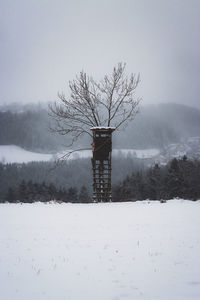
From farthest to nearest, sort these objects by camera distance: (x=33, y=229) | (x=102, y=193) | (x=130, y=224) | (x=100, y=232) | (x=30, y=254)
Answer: (x=102, y=193) < (x=130, y=224) < (x=33, y=229) < (x=100, y=232) < (x=30, y=254)

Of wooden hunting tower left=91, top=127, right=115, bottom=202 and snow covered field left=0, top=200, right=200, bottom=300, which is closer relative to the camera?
snow covered field left=0, top=200, right=200, bottom=300

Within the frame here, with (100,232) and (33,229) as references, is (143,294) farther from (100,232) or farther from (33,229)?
(33,229)

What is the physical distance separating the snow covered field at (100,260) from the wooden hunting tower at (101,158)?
25.7 feet

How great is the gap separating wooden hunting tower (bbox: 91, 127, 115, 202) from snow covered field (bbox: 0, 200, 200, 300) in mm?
7829

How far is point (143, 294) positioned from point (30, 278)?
184 centimetres

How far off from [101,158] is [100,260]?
11637mm

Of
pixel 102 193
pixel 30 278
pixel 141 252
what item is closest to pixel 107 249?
pixel 141 252

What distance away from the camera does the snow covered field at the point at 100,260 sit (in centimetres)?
409

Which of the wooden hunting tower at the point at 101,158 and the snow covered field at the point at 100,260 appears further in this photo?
the wooden hunting tower at the point at 101,158

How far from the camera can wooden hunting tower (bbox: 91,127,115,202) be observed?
16.5 meters

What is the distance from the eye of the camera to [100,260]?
5285mm

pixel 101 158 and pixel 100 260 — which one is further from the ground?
pixel 101 158

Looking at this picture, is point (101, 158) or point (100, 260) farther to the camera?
point (101, 158)

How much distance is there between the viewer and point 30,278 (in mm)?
4523
